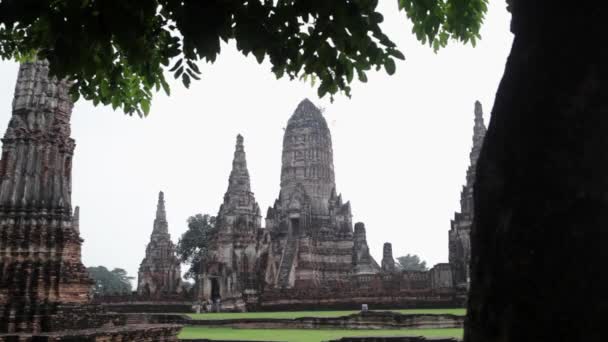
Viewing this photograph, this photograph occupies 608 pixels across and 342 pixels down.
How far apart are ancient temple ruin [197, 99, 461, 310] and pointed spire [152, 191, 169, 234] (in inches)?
337

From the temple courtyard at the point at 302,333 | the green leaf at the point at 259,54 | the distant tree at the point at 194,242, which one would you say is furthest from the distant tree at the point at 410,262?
the green leaf at the point at 259,54

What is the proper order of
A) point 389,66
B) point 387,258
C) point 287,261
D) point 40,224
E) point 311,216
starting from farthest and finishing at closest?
1. point 387,258
2. point 311,216
3. point 287,261
4. point 40,224
5. point 389,66

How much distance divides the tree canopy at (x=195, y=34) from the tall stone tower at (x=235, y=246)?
2631cm

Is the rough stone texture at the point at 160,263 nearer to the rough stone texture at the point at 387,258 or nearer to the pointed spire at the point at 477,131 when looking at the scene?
the rough stone texture at the point at 387,258

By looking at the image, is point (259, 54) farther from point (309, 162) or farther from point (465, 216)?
point (309, 162)

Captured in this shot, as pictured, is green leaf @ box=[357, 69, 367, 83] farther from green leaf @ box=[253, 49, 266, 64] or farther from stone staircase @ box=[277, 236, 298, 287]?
stone staircase @ box=[277, 236, 298, 287]

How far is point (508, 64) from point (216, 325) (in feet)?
60.3

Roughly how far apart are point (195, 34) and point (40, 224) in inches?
355

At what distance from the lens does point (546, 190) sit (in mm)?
2133

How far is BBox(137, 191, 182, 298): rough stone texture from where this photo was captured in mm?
42219

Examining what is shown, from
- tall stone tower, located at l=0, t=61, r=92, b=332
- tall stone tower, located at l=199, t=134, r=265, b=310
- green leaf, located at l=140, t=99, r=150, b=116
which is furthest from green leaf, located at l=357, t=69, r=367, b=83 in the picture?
tall stone tower, located at l=199, t=134, r=265, b=310

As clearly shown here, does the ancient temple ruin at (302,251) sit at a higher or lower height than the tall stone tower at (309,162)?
lower

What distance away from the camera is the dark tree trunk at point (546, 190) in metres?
1.98

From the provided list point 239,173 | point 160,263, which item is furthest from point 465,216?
point 160,263
